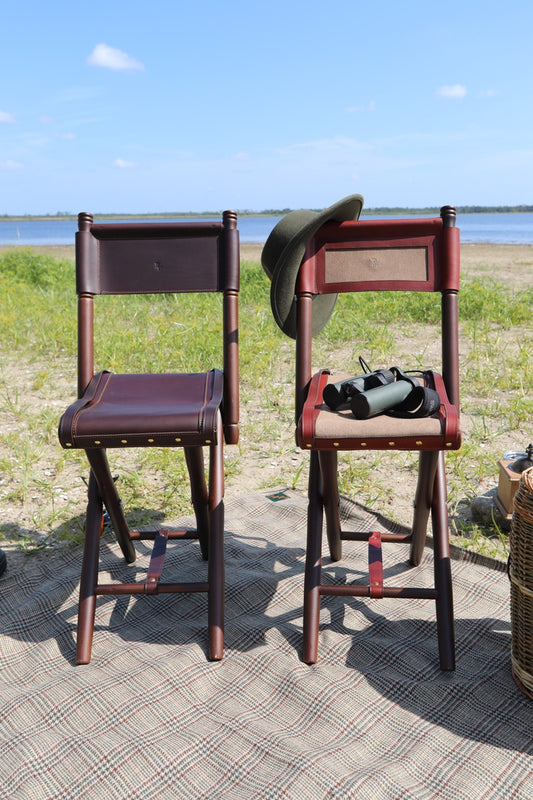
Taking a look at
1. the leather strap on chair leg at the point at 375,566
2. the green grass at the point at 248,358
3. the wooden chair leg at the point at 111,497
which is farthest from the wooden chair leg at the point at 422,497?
the wooden chair leg at the point at 111,497

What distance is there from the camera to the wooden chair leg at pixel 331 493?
2.31 metres

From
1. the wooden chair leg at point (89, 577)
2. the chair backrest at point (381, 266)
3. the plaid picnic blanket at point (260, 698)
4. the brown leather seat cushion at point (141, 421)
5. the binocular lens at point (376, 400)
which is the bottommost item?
the plaid picnic blanket at point (260, 698)

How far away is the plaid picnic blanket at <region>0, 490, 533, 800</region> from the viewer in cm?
174

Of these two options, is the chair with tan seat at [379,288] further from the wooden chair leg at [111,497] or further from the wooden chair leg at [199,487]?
the wooden chair leg at [111,497]

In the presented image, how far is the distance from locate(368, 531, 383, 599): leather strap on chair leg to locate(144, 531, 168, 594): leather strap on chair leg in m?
0.71

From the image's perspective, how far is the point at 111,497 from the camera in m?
2.56

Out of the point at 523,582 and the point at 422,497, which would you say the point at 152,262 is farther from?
the point at 523,582

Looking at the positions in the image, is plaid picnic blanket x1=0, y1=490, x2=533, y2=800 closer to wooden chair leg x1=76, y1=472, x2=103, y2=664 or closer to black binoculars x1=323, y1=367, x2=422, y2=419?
wooden chair leg x1=76, y1=472, x2=103, y2=664

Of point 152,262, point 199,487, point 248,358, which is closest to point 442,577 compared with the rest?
point 199,487

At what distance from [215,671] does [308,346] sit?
3.50 feet

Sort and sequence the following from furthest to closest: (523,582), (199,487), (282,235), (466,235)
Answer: (466,235) → (199,487) → (282,235) → (523,582)

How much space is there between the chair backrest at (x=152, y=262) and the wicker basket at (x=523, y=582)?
1.11 m

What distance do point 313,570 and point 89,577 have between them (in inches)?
29.6

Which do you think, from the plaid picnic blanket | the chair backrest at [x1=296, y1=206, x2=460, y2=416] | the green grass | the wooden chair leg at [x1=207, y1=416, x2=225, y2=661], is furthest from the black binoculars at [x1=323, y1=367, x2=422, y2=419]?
the green grass
